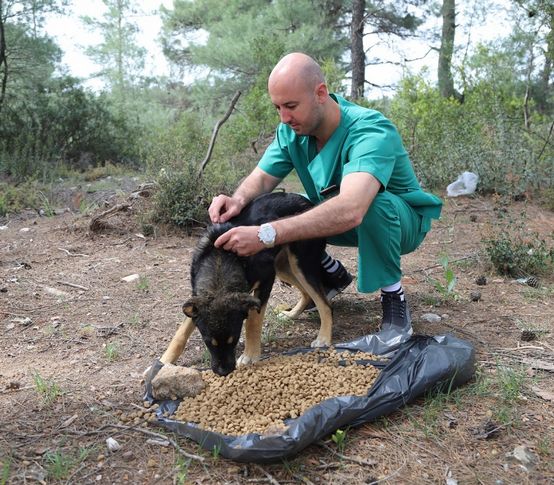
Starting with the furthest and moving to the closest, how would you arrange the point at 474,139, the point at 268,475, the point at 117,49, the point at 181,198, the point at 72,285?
the point at 117,49, the point at 474,139, the point at 181,198, the point at 72,285, the point at 268,475

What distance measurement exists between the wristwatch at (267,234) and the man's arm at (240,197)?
0.82m

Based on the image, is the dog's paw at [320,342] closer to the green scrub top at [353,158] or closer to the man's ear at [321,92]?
the green scrub top at [353,158]

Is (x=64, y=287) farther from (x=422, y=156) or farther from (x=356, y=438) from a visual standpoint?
(x=422, y=156)

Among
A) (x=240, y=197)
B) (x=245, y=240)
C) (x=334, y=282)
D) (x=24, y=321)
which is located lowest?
(x=24, y=321)

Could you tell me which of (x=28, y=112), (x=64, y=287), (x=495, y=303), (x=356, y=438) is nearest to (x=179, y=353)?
(x=356, y=438)

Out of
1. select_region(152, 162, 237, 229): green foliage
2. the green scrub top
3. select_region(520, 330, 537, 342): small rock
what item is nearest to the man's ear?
the green scrub top

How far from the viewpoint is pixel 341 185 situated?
138 inches

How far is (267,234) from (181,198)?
4.08 m

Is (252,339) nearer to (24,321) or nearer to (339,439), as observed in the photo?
(339,439)

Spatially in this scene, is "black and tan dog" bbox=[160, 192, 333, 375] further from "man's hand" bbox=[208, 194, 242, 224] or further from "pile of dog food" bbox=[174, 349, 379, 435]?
"pile of dog food" bbox=[174, 349, 379, 435]

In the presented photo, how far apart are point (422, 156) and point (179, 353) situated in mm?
7391

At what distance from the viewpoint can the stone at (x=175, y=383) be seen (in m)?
3.15

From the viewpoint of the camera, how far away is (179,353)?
3703 mm

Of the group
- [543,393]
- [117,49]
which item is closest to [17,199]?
[543,393]
